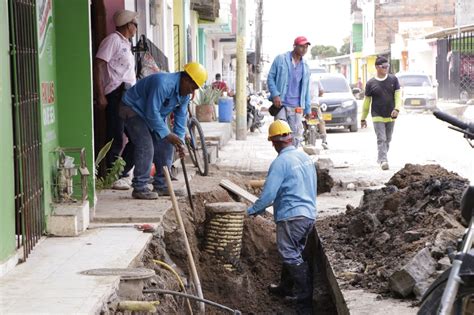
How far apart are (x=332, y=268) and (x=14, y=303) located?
10.5 feet

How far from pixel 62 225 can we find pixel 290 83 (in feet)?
19.5

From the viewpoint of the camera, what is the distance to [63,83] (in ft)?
26.9

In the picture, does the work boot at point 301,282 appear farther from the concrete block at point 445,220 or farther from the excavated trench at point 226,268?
the concrete block at point 445,220

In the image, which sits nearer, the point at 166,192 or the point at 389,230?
the point at 389,230

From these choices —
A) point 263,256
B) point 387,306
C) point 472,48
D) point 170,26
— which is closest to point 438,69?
point 472,48

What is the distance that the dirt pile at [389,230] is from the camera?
703cm

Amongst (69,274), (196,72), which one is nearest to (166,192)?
(196,72)

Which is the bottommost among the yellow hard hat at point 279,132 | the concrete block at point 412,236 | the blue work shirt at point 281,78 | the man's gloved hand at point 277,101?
the concrete block at point 412,236

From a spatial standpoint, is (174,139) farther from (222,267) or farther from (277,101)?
(277,101)

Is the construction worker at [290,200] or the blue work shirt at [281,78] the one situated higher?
the blue work shirt at [281,78]

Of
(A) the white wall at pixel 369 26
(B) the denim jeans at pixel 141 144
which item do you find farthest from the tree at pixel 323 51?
(B) the denim jeans at pixel 141 144

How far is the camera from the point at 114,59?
10578 millimetres

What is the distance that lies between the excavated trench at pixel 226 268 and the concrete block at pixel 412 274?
5.83 ft

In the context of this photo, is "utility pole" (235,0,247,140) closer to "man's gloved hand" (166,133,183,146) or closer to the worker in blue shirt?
the worker in blue shirt
